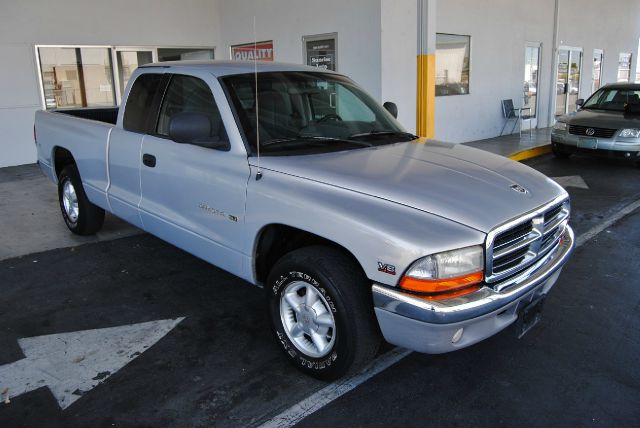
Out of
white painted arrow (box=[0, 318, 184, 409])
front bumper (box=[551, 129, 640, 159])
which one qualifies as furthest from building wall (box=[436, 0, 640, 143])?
white painted arrow (box=[0, 318, 184, 409])

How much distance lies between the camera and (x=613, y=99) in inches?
450

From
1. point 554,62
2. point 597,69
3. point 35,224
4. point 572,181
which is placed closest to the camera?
point 35,224

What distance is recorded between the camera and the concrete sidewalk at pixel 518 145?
37.5ft

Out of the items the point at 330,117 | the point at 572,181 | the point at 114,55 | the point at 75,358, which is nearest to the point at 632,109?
the point at 572,181

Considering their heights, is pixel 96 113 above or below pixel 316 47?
below

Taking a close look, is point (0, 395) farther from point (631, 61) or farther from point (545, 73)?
point (631, 61)

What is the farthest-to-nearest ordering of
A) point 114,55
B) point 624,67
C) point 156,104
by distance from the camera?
point 624,67 → point 114,55 → point 156,104

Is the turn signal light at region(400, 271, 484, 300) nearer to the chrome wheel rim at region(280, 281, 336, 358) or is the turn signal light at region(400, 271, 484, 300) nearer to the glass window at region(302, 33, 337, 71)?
the chrome wheel rim at region(280, 281, 336, 358)

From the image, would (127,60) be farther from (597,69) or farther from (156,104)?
(597,69)

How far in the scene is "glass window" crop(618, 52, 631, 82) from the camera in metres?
21.0

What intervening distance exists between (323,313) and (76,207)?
400cm

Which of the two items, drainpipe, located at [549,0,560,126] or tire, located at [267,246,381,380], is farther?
drainpipe, located at [549,0,560,126]

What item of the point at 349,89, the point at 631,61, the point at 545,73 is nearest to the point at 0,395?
the point at 349,89

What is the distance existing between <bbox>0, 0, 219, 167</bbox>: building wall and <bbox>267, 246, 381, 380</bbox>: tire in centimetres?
937
